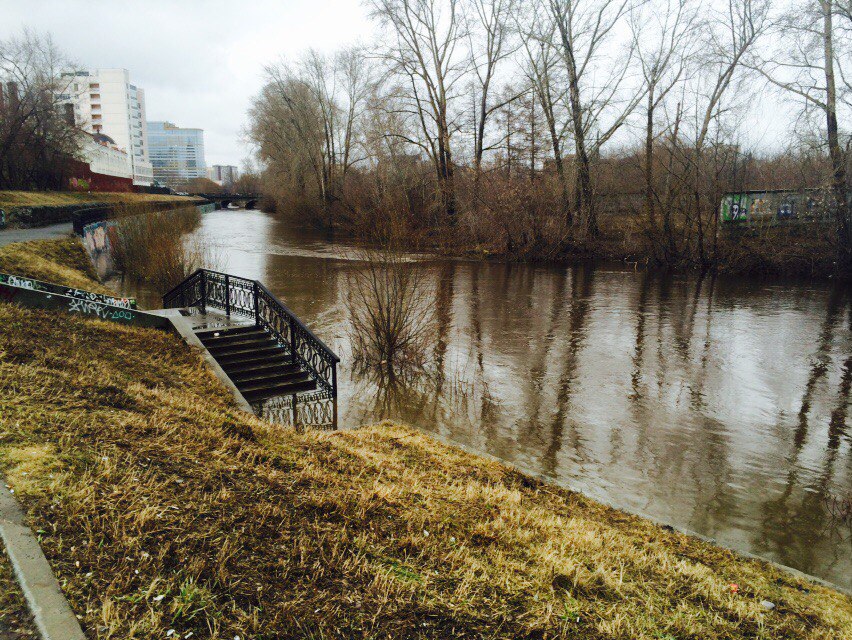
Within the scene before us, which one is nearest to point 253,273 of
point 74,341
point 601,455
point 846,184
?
point 74,341

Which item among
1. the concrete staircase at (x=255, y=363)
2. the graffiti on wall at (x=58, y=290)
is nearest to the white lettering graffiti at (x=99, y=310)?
the graffiti on wall at (x=58, y=290)

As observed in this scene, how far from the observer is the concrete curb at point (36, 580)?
2.54 m

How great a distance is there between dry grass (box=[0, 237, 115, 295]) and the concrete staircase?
15.9 feet

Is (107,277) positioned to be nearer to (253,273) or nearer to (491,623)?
(253,273)

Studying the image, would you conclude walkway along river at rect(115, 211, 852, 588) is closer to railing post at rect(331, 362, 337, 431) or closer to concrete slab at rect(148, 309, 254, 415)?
railing post at rect(331, 362, 337, 431)

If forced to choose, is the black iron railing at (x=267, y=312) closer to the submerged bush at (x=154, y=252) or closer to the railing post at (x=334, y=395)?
the railing post at (x=334, y=395)

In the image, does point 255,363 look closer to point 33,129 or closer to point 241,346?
point 241,346

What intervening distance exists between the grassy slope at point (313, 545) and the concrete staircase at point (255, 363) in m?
4.08

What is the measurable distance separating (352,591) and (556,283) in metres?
23.5

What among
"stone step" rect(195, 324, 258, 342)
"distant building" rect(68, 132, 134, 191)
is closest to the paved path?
"stone step" rect(195, 324, 258, 342)

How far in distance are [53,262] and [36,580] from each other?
1649cm

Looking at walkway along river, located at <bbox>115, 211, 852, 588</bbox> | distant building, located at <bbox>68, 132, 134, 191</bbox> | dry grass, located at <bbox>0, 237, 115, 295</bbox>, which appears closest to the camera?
walkway along river, located at <bbox>115, 211, 852, 588</bbox>

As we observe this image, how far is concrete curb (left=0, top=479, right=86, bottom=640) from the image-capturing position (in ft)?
8.34

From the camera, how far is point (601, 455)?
8281 millimetres
